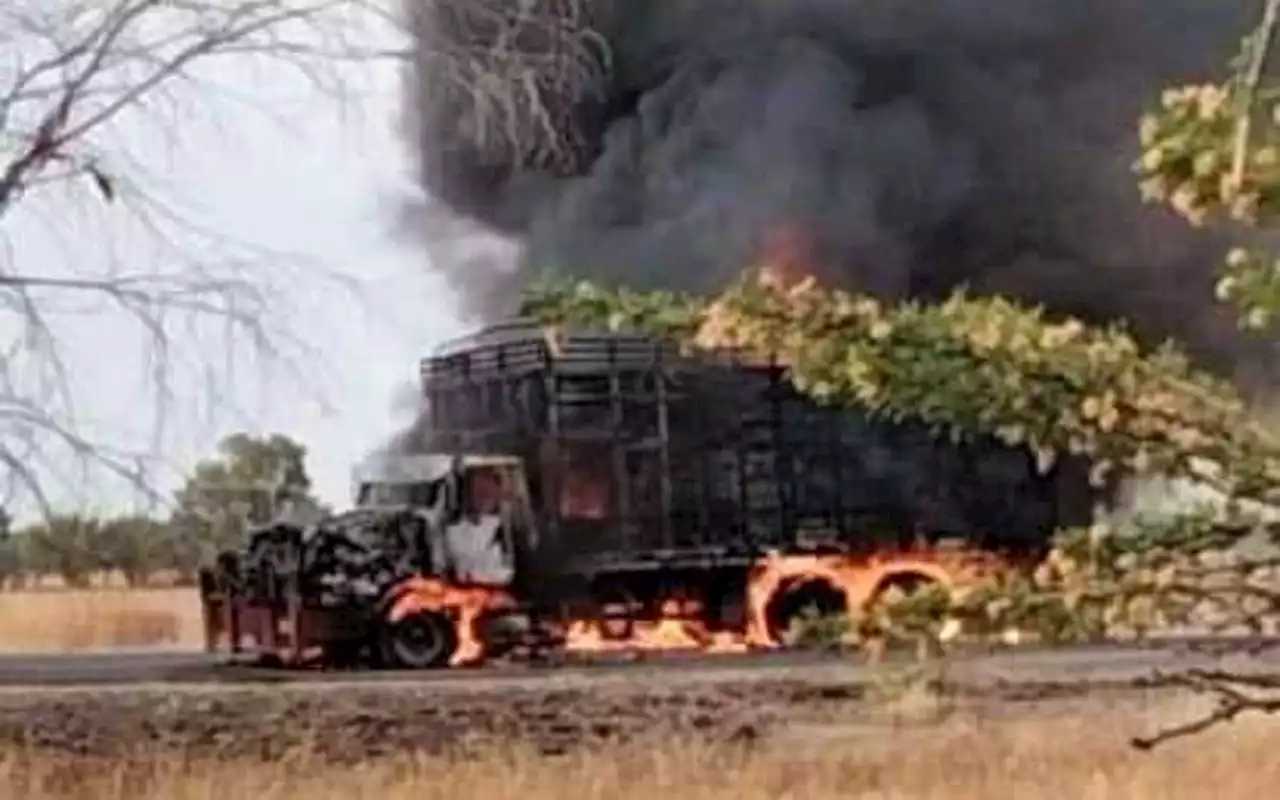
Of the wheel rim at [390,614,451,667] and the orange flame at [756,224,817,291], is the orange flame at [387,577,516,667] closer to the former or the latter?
the wheel rim at [390,614,451,667]

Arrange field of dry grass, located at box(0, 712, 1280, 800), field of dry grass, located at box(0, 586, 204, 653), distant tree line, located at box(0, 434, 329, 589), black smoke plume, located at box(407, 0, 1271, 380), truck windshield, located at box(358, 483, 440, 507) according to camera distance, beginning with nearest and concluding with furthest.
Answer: distant tree line, located at box(0, 434, 329, 589), field of dry grass, located at box(0, 712, 1280, 800), field of dry grass, located at box(0, 586, 204, 653), truck windshield, located at box(358, 483, 440, 507), black smoke plume, located at box(407, 0, 1271, 380)

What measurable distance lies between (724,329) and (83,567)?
402 centimetres

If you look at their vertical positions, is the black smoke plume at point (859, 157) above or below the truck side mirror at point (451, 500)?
above

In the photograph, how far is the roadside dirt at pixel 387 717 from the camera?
6633 millimetres

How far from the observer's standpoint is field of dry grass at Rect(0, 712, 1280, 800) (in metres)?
6.29

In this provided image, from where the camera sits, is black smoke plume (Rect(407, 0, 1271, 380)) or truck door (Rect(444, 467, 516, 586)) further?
black smoke plume (Rect(407, 0, 1271, 380))

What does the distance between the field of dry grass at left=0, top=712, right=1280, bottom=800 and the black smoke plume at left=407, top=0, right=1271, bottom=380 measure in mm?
1120

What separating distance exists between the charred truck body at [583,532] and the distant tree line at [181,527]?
0.30 m

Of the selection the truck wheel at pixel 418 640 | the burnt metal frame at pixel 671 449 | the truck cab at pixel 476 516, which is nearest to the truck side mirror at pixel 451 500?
the truck cab at pixel 476 516

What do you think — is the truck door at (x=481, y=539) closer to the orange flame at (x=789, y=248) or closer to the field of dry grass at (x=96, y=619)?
the field of dry grass at (x=96, y=619)

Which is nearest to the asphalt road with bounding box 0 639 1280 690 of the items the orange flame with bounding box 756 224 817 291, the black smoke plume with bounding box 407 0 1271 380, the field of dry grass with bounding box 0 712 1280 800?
the field of dry grass with bounding box 0 712 1280 800

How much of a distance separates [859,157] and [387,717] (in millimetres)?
2473

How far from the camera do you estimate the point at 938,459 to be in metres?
6.93

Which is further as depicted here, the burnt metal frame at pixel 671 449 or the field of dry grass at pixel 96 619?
the burnt metal frame at pixel 671 449
